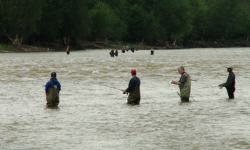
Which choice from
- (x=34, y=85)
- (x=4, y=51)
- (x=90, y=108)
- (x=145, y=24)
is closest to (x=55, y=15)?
(x=4, y=51)

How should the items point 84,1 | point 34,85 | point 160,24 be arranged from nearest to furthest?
point 34,85 < point 84,1 < point 160,24

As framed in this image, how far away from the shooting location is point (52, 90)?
1550cm

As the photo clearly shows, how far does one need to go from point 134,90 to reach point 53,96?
9.62 ft

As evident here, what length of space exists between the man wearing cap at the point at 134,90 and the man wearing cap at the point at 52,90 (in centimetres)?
241

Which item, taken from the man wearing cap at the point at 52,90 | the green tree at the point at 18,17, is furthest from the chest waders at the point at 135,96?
the green tree at the point at 18,17

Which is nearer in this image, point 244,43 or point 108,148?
point 108,148

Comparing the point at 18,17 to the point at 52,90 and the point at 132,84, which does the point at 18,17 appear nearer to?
the point at 52,90

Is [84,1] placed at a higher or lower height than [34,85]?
higher

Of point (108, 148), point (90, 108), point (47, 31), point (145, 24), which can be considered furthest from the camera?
point (145, 24)

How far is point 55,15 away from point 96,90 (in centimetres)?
6677

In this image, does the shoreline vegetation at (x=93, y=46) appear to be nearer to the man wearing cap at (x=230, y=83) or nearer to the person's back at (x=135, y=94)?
the person's back at (x=135, y=94)

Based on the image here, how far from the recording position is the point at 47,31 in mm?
85688

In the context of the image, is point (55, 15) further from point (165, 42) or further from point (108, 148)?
point (108, 148)

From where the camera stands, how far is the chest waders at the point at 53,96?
15434 millimetres
